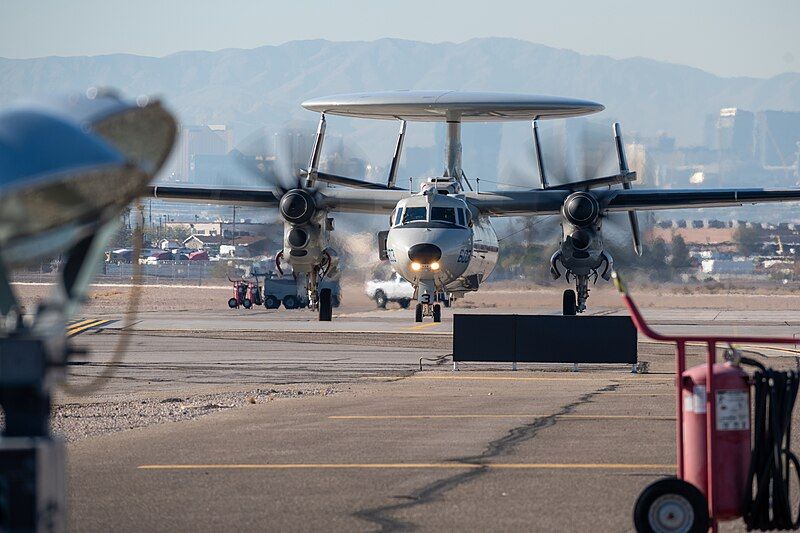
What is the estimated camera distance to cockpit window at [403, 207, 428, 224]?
3675 centimetres

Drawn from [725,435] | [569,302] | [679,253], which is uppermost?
[679,253]

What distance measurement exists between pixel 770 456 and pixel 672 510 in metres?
0.75

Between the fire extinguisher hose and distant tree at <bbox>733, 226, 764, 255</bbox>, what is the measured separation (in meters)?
95.6

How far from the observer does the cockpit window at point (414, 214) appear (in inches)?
1447

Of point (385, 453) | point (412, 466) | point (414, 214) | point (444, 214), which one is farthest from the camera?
point (444, 214)

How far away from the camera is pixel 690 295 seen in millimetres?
81562

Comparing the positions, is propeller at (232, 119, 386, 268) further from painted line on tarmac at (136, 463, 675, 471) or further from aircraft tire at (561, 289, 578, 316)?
painted line on tarmac at (136, 463, 675, 471)

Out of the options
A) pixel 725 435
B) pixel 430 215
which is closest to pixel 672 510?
pixel 725 435

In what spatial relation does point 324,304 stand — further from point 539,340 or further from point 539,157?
point 539,340

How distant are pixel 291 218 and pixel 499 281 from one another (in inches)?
1321

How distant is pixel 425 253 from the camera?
35500mm

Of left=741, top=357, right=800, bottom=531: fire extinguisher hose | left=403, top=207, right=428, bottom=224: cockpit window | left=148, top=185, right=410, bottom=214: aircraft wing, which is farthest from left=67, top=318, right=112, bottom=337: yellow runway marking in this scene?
left=741, top=357, right=800, bottom=531: fire extinguisher hose

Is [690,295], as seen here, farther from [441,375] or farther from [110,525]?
[110,525]

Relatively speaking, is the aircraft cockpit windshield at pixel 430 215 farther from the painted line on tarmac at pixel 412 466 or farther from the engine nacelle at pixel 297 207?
the painted line on tarmac at pixel 412 466
